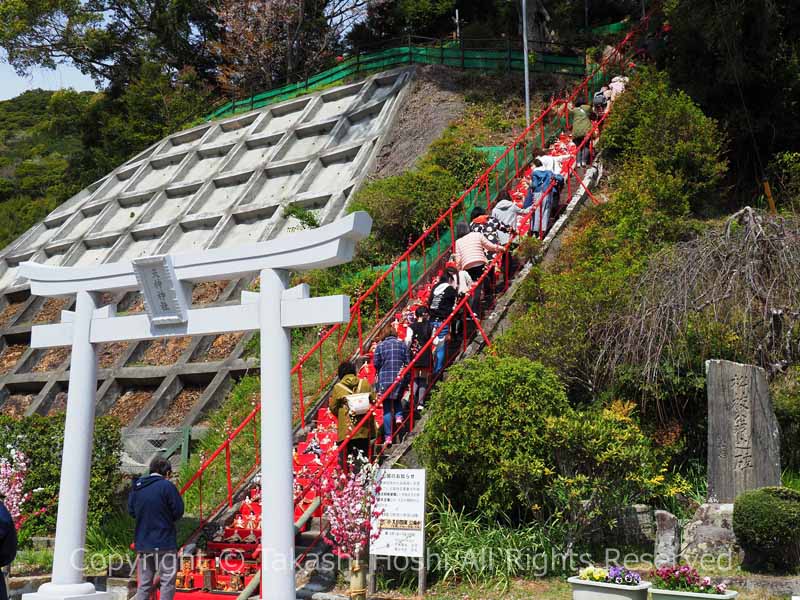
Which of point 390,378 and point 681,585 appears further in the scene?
point 390,378

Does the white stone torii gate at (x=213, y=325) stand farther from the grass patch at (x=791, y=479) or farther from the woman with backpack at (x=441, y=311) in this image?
the grass patch at (x=791, y=479)

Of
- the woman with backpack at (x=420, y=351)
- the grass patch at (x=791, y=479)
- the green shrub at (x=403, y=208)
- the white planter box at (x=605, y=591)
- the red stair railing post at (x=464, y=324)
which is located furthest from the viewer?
the green shrub at (x=403, y=208)

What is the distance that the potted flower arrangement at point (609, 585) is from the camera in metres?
7.51

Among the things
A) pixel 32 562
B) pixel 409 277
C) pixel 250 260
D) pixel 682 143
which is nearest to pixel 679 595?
pixel 250 260

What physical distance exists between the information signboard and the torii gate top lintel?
0.40 feet

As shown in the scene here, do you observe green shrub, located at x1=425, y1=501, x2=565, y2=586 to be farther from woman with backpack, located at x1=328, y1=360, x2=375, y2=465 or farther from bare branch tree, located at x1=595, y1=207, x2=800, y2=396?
bare branch tree, located at x1=595, y1=207, x2=800, y2=396

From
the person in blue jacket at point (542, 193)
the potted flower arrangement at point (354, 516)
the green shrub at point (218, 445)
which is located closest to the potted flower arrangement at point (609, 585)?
the potted flower arrangement at point (354, 516)

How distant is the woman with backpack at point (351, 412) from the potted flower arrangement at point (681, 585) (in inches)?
153

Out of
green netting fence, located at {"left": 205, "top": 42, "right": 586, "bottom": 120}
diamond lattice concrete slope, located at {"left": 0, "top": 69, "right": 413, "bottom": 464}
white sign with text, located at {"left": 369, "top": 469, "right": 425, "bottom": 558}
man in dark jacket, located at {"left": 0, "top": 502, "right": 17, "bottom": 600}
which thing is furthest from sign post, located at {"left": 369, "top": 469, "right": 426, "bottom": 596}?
green netting fence, located at {"left": 205, "top": 42, "right": 586, "bottom": 120}

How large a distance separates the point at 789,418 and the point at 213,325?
6419mm

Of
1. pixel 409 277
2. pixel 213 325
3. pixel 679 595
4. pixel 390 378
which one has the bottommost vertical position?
pixel 679 595

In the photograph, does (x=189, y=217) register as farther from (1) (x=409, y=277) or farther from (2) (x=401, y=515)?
(2) (x=401, y=515)

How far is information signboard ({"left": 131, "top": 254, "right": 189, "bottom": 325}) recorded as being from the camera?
30.4 ft

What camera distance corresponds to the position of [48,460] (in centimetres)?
1354
